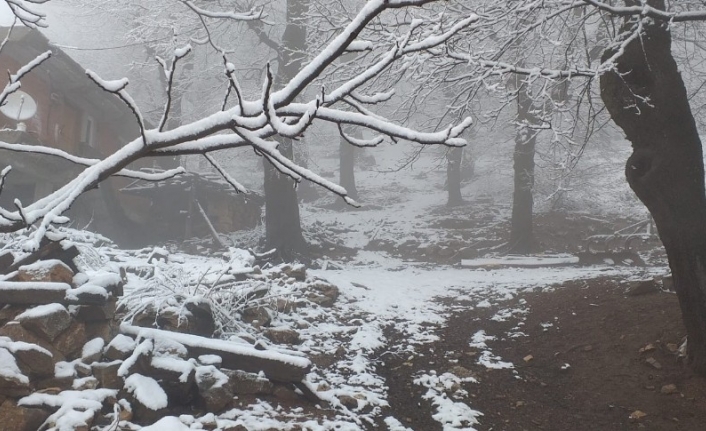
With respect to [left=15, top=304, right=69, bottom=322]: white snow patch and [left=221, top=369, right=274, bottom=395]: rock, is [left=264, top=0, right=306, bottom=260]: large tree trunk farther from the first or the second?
[left=15, top=304, right=69, bottom=322]: white snow patch

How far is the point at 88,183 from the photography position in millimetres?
1772

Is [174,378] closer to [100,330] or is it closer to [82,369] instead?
[82,369]

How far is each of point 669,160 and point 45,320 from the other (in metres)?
5.68

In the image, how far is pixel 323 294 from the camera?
7305mm

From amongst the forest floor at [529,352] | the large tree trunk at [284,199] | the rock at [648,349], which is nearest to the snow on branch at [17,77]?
the forest floor at [529,352]

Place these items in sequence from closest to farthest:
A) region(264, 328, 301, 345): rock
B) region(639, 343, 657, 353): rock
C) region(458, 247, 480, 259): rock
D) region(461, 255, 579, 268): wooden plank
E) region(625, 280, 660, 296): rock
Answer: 1. region(639, 343, 657, 353): rock
2. region(264, 328, 301, 345): rock
3. region(625, 280, 660, 296): rock
4. region(461, 255, 579, 268): wooden plank
5. region(458, 247, 480, 259): rock

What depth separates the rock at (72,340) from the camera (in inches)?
147

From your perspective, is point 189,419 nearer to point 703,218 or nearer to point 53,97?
point 703,218

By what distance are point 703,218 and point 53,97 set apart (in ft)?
50.6

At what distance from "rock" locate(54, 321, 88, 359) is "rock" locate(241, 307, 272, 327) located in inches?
74.6

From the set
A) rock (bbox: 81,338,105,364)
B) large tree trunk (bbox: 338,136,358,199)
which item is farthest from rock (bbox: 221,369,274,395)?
large tree trunk (bbox: 338,136,358,199)

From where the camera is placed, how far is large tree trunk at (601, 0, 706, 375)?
13.9ft

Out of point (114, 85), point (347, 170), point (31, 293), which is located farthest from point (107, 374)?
point (347, 170)

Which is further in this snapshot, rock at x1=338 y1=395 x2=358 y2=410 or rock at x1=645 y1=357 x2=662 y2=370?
rock at x1=645 y1=357 x2=662 y2=370
